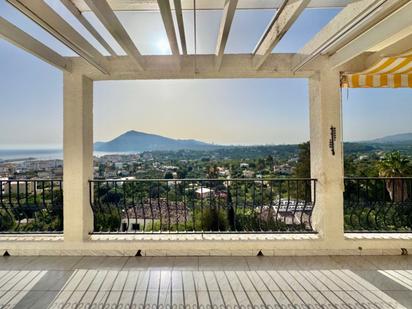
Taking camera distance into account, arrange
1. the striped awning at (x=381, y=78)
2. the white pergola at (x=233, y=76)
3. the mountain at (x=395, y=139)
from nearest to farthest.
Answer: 1. the striped awning at (x=381, y=78)
2. the white pergola at (x=233, y=76)
3. the mountain at (x=395, y=139)

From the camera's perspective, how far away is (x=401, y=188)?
150 inches

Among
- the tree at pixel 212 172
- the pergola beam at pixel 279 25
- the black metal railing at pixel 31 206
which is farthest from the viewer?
the tree at pixel 212 172

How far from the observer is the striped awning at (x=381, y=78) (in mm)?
3137

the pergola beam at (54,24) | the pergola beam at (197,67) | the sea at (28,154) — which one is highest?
the pergola beam at (197,67)

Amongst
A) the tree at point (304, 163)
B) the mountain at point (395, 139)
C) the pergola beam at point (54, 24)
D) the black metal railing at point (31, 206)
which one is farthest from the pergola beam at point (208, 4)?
the mountain at point (395, 139)

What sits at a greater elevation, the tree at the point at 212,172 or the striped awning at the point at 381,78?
the striped awning at the point at 381,78

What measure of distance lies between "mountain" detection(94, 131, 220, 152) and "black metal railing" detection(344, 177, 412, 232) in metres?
2.31

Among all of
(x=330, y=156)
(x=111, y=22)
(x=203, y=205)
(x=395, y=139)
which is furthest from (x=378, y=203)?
(x=111, y=22)

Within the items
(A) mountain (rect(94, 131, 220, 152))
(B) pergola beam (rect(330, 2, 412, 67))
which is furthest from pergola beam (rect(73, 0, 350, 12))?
(A) mountain (rect(94, 131, 220, 152))

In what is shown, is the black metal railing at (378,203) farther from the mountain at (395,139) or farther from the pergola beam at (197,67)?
the pergola beam at (197,67)

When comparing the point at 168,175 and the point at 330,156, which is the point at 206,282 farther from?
the point at 330,156

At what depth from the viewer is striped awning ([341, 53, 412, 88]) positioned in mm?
3137

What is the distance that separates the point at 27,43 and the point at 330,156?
376 centimetres

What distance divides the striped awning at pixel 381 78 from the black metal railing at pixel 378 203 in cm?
132
